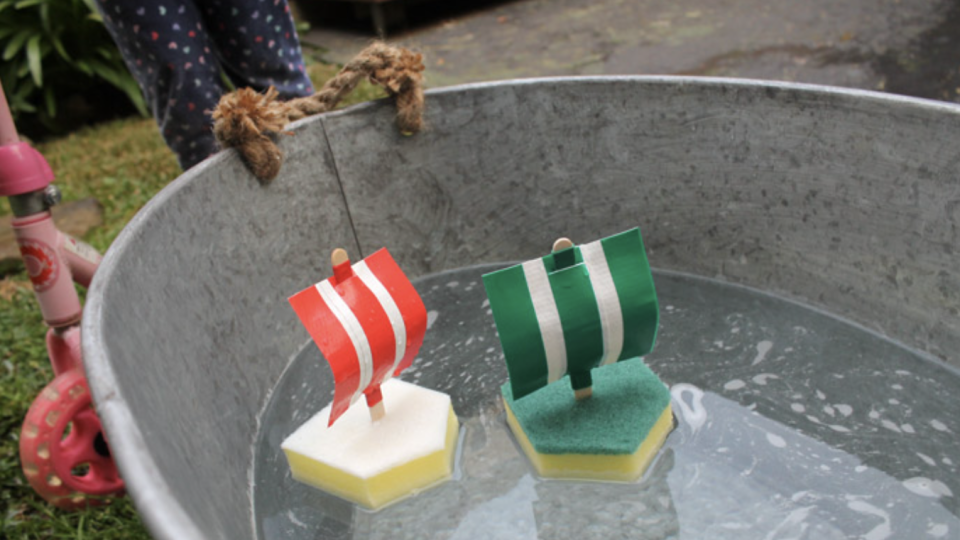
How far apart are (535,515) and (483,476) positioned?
100 mm

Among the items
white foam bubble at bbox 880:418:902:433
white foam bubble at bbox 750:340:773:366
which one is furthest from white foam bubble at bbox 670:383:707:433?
white foam bubble at bbox 880:418:902:433

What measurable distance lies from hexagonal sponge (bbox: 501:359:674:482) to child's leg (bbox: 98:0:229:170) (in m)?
0.80

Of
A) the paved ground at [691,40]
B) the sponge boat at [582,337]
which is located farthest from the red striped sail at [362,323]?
the paved ground at [691,40]

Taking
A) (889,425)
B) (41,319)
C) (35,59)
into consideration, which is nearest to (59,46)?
(35,59)

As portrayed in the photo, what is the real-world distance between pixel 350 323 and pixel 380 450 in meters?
0.18

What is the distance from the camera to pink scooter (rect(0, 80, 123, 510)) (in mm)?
1165

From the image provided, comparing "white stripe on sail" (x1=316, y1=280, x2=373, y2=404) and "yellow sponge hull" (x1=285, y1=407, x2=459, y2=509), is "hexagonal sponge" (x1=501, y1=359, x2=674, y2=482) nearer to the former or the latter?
"yellow sponge hull" (x1=285, y1=407, x2=459, y2=509)

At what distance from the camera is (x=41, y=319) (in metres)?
1.93

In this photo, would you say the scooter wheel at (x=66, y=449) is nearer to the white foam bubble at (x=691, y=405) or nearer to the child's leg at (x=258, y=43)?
the child's leg at (x=258, y=43)

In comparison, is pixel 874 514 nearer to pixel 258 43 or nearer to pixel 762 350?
pixel 762 350

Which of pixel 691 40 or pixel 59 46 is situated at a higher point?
pixel 59 46

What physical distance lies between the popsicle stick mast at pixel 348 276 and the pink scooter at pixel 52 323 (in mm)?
467

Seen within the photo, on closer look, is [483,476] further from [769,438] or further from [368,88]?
[368,88]

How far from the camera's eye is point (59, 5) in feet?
11.8
